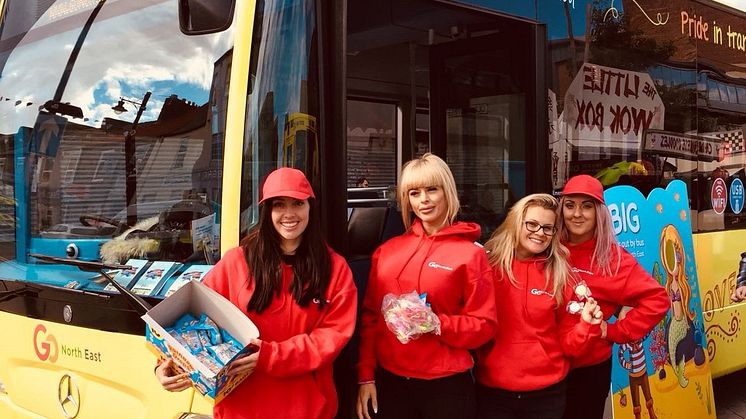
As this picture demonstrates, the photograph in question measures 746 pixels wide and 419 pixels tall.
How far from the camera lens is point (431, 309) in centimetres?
255

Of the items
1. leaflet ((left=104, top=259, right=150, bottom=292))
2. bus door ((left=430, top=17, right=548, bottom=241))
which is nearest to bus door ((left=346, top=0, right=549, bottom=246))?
bus door ((left=430, top=17, right=548, bottom=241))

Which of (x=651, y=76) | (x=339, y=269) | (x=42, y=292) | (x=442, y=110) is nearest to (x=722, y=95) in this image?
(x=651, y=76)

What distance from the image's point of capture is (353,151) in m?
6.08

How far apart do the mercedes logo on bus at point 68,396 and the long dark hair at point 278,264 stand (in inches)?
48.3

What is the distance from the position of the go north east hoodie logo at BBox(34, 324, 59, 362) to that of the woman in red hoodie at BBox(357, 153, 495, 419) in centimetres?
141

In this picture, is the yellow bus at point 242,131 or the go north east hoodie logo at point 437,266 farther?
the yellow bus at point 242,131

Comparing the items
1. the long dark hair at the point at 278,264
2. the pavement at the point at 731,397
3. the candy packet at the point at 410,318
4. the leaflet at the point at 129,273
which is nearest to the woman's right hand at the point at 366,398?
the candy packet at the point at 410,318

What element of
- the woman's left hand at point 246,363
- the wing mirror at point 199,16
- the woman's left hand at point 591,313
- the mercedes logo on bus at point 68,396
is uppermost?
the wing mirror at point 199,16

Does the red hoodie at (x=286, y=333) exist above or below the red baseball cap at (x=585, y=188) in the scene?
below

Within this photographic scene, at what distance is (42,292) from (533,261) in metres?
2.05

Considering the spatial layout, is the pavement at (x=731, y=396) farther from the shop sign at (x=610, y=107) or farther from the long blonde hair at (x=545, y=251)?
the long blonde hair at (x=545, y=251)

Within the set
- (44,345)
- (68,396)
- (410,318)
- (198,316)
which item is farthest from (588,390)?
(44,345)

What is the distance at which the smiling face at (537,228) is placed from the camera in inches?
110

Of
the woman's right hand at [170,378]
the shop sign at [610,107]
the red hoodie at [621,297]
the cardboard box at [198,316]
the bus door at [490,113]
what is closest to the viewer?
the cardboard box at [198,316]
